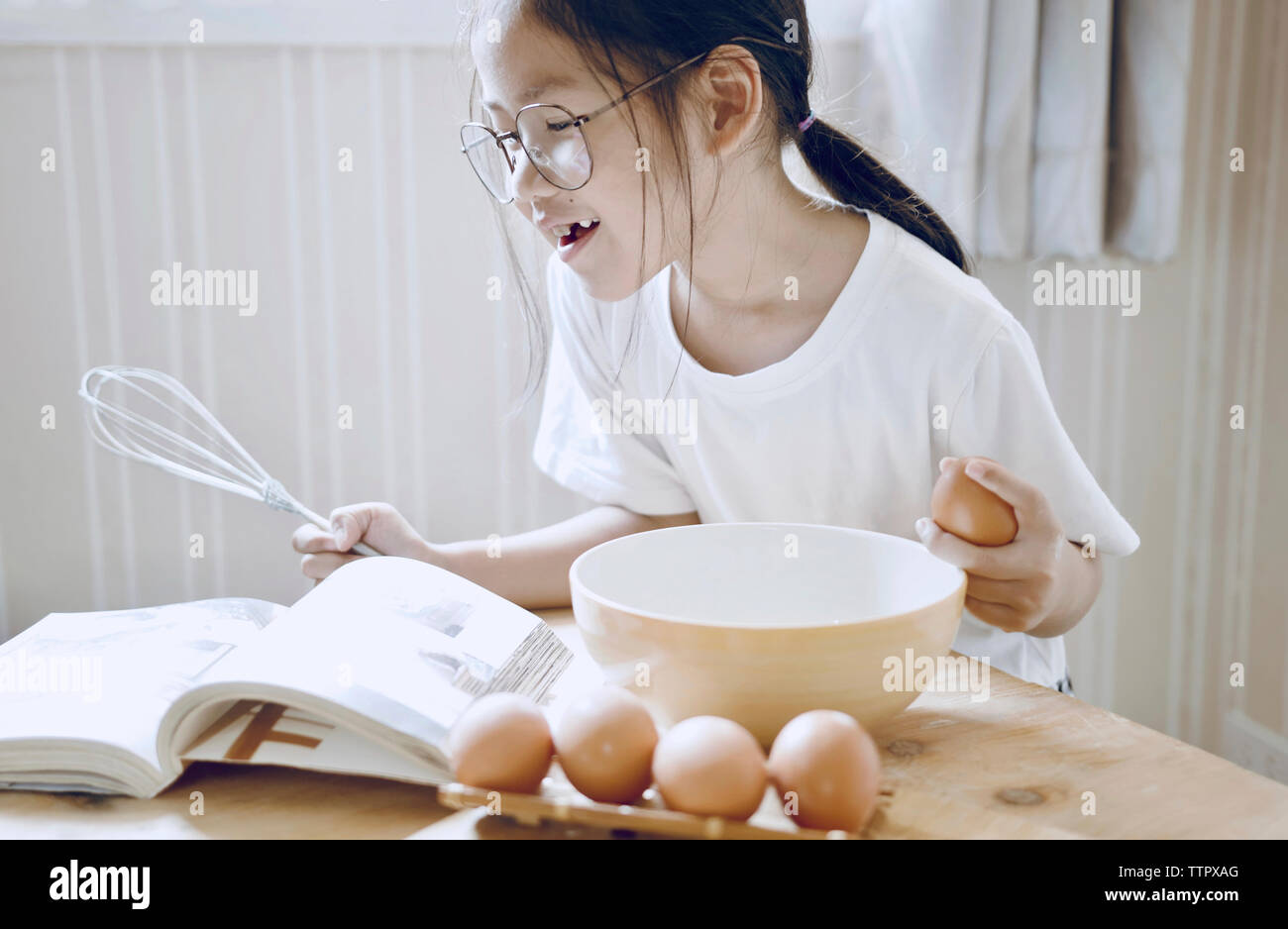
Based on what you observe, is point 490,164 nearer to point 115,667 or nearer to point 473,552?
point 473,552

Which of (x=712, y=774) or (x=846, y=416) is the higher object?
(x=846, y=416)

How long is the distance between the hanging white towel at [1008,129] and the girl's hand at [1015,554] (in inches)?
28.7

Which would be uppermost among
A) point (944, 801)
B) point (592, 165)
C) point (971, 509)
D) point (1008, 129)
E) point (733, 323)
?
point (1008, 129)

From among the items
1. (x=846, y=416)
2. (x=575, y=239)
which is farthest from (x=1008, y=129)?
(x=575, y=239)

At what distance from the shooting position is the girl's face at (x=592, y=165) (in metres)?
0.74

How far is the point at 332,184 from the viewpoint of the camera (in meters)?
1.26

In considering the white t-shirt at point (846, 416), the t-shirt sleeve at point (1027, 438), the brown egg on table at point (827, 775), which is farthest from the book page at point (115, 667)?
the t-shirt sleeve at point (1027, 438)

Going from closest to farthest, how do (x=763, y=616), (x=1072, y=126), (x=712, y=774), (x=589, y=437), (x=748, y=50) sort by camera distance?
(x=712, y=774) < (x=763, y=616) < (x=748, y=50) < (x=589, y=437) < (x=1072, y=126)

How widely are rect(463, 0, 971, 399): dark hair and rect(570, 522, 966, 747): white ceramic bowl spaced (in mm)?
269

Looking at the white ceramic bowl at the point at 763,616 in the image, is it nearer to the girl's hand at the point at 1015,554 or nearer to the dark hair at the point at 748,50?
the girl's hand at the point at 1015,554

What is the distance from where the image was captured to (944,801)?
0.48 m

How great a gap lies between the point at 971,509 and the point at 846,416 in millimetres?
308
